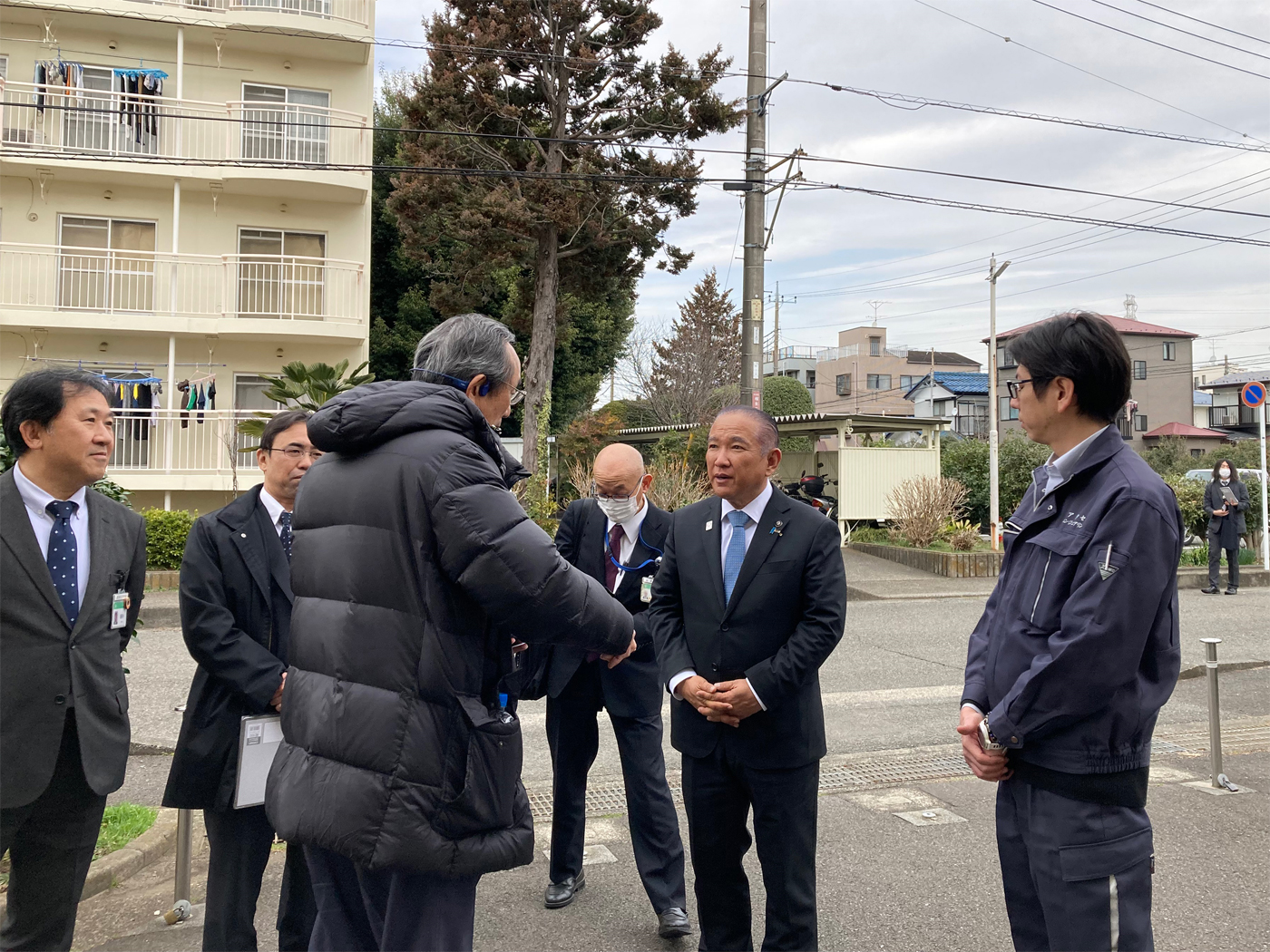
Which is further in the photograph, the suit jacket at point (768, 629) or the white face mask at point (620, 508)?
the white face mask at point (620, 508)

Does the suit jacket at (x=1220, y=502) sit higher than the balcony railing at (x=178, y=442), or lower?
lower

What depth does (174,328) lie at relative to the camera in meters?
20.3

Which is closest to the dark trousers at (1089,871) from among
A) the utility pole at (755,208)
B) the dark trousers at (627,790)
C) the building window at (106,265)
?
the dark trousers at (627,790)

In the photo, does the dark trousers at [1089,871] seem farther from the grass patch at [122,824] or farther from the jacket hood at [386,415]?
the grass patch at [122,824]

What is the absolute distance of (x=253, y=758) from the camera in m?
3.38

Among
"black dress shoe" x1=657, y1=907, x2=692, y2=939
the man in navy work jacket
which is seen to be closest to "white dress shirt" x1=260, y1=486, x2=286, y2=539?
"black dress shoe" x1=657, y1=907, x2=692, y2=939

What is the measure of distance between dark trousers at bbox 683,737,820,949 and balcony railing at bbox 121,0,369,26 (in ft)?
72.1

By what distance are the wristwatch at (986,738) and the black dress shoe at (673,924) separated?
1923 mm

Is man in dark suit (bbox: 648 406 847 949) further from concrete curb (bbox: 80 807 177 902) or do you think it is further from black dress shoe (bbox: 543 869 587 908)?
concrete curb (bbox: 80 807 177 902)

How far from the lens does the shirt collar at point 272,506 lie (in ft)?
12.5

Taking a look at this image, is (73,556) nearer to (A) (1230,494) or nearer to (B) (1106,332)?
(B) (1106,332)

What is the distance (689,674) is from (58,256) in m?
21.1

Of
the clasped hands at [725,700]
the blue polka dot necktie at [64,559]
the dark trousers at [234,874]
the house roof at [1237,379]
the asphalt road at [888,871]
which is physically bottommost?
the asphalt road at [888,871]

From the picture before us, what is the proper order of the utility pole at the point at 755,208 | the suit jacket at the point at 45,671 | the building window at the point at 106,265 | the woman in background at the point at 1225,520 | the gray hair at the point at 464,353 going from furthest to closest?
the building window at the point at 106,265, the woman in background at the point at 1225,520, the utility pole at the point at 755,208, the suit jacket at the point at 45,671, the gray hair at the point at 464,353
